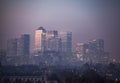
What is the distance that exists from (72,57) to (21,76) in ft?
3.56

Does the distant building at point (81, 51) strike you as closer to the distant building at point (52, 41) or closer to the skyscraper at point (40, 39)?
the distant building at point (52, 41)

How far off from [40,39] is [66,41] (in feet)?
1.77

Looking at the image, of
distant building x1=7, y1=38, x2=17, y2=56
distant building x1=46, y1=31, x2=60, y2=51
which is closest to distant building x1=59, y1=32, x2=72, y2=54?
distant building x1=46, y1=31, x2=60, y2=51

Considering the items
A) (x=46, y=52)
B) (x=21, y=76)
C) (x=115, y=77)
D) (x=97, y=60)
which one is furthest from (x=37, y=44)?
(x=115, y=77)

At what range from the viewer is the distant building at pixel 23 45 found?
7.94 m

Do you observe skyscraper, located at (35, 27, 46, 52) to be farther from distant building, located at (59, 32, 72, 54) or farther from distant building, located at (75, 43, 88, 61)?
distant building, located at (75, 43, 88, 61)

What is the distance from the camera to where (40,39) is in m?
8.02

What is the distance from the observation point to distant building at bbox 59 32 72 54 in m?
7.85

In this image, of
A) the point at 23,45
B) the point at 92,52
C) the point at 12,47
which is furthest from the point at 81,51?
the point at 12,47

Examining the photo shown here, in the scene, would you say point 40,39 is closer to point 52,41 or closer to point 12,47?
point 52,41

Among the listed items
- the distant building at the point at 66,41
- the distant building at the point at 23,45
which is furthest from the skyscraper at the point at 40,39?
the distant building at the point at 66,41

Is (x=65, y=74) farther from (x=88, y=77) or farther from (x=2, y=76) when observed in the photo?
(x=2, y=76)

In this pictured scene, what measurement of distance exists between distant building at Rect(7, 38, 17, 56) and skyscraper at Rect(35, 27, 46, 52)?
44 cm

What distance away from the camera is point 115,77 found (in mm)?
7273
